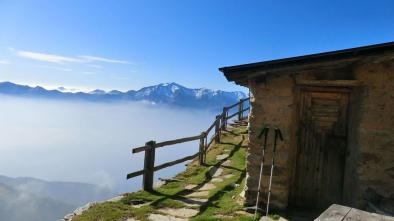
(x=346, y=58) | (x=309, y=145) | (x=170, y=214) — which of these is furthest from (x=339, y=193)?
(x=170, y=214)

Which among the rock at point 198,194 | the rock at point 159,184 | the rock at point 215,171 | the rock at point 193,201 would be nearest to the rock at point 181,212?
the rock at point 193,201

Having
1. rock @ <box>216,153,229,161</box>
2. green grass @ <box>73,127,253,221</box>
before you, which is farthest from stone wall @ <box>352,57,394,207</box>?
rock @ <box>216,153,229,161</box>

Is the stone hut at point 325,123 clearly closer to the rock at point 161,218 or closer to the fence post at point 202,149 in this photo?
the rock at point 161,218

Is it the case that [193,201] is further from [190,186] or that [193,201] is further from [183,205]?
[190,186]

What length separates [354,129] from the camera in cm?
755

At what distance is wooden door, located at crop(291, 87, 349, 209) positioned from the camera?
8.07 m

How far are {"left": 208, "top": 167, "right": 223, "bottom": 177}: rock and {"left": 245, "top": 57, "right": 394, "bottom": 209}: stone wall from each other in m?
3.77

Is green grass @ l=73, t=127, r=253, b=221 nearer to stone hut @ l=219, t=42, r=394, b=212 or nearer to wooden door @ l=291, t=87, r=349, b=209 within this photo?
stone hut @ l=219, t=42, r=394, b=212

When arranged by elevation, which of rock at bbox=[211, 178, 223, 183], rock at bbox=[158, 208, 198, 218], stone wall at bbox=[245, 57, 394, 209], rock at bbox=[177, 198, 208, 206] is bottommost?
rock at bbox=[158, 208, 198, 218]

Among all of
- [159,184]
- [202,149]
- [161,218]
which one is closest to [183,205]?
[161,218]

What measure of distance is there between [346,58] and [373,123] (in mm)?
1452

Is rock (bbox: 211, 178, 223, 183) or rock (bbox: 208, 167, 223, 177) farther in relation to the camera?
rock (bbox: 208, 167, 223, 177)

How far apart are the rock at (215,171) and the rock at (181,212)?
3751 millimetres

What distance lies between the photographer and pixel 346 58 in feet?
23.6
